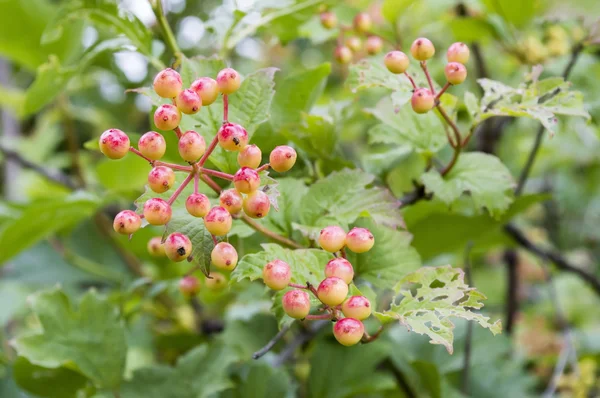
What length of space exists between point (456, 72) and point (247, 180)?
0.70ft

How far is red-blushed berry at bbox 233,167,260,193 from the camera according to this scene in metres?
0.41

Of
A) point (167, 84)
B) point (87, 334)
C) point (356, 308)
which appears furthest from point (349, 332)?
point (87, 334)

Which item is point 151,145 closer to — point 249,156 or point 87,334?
point 249,156

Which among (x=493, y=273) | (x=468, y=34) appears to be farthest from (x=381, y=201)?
(x=493, y=273)

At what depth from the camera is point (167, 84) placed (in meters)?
0.44

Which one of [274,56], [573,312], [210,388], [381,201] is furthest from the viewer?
[274,56]

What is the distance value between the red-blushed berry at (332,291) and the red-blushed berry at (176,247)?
0.10 metres

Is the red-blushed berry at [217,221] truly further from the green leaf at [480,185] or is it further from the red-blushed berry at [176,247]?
the green leaf at [480,185]

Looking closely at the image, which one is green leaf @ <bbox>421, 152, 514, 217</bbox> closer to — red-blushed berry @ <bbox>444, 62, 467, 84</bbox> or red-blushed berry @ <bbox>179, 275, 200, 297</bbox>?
red-blushed berry @ <bbox>444, 62, 467, 84</bbox>

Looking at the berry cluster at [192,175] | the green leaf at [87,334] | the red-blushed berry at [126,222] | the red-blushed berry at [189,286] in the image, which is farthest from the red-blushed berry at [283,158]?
the green leaf at [87,334]

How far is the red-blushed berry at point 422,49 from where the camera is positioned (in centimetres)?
50

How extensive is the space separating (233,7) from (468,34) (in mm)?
451

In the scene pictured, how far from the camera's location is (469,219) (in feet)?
2.30

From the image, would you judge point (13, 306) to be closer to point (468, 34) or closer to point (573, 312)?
point (468, 34)
